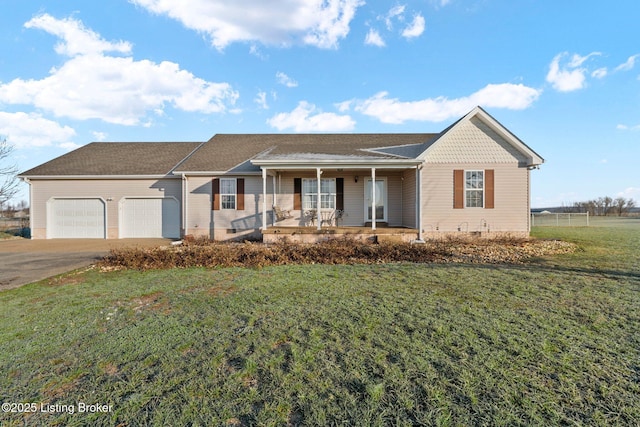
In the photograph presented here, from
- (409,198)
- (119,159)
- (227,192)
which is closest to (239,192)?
(227,192)

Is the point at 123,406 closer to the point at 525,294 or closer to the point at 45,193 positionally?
the point at 525,294

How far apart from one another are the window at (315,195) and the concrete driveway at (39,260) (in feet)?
22.2

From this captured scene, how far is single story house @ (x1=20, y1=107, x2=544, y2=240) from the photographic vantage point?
11930 millimetres

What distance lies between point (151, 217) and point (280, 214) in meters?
6.44

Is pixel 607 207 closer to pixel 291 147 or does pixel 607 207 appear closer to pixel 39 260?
pixel 291 147

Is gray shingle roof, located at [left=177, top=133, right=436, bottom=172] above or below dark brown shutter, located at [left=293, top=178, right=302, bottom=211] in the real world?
above

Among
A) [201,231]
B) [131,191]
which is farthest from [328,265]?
[131,191]

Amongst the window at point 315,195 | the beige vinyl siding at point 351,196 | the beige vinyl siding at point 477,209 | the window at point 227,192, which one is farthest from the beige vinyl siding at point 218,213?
the beige vinyl siding at point 477,209

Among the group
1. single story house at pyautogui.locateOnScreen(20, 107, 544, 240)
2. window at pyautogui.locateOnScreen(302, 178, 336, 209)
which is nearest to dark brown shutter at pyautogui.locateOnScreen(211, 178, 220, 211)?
single story house at pyautogui.locateOnScreen(20, 107, 544, 240)

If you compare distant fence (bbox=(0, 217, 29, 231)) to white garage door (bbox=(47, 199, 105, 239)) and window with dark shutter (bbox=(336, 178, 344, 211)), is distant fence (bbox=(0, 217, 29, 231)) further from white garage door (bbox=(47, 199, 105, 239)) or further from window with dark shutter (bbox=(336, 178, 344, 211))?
window with dark shutter (bbox=(336, 178, 344, 211))

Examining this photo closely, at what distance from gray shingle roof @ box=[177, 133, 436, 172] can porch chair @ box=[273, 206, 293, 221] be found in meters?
2.25

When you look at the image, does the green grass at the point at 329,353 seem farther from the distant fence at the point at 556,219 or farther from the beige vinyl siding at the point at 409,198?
the distant fence at the point at 556,219

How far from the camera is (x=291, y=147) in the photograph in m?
14.1

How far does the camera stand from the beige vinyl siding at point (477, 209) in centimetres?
1205
